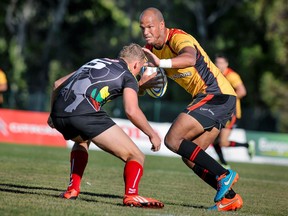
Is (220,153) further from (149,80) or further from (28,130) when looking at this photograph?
(28,130)

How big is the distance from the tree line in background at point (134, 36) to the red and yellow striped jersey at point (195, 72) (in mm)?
29803

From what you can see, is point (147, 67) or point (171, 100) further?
point (171, 100)

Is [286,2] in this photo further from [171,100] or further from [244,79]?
[171,100]

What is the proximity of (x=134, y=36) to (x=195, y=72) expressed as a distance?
37260 millimetres

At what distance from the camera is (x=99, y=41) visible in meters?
49.6

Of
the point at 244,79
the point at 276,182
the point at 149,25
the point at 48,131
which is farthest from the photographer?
the point at 244,79

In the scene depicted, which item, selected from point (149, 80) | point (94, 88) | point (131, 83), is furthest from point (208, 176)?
point (94, 88)

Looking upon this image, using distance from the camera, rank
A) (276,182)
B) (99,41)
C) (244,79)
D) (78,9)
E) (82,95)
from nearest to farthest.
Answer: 1. (82,95)
2. (276,182)
3. (244,79)
4. (78,9)
5. (99,41)

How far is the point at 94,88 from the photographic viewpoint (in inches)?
324

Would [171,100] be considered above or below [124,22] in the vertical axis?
below

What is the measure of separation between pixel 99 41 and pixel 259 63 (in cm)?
1131

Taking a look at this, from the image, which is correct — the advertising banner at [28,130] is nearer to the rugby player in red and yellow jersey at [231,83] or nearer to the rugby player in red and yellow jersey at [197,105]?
the rugby player in red and yellow jersey at [231,83]

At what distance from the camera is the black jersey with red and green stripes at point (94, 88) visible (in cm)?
822

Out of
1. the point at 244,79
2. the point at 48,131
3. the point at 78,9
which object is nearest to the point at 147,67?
the point at 48,131
